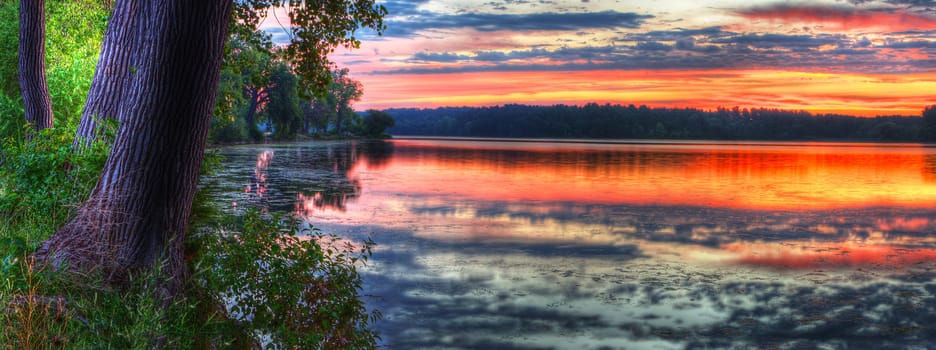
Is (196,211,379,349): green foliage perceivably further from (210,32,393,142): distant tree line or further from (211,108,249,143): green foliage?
(211,108,249,143): green foliage

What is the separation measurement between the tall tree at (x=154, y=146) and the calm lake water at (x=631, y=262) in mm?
3159

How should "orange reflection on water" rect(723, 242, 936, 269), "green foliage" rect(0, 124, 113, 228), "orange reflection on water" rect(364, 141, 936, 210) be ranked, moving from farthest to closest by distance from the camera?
1. "orange reflection on water" rect(364, 141, 936, 210)
2. "orange reflection on water" rect(723, 242, 936, 269)
3. "green foliage" rect(0, 124, 113, 228)

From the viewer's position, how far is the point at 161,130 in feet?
20.6

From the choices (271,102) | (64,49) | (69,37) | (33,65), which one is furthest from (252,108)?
(33,65)

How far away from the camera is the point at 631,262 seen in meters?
12.8

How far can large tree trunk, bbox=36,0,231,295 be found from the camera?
6199 millimetres

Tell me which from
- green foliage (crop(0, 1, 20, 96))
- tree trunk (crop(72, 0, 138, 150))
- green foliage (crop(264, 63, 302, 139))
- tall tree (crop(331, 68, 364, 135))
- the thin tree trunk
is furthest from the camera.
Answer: tall tree (crop(331, 68, 364, 135))

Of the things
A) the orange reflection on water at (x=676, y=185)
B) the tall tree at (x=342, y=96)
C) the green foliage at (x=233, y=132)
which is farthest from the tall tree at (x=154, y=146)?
the tall tree at (x=342, y=96)

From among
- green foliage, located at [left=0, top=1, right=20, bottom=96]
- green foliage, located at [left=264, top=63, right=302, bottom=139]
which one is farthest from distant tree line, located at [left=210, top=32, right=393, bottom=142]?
green foliage, located at [left=0, top=1, right=20, bottom=96]

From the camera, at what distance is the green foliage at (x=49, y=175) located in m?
6.93

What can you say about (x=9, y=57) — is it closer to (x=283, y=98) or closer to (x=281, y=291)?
(x=281, y=291)

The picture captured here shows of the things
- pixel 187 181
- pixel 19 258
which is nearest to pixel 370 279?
pixel 187 181

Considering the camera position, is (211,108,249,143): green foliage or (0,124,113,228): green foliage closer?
(0,124,113,228): green foliage

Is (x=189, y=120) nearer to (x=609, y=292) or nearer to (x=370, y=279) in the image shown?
(x=370, y=279)
